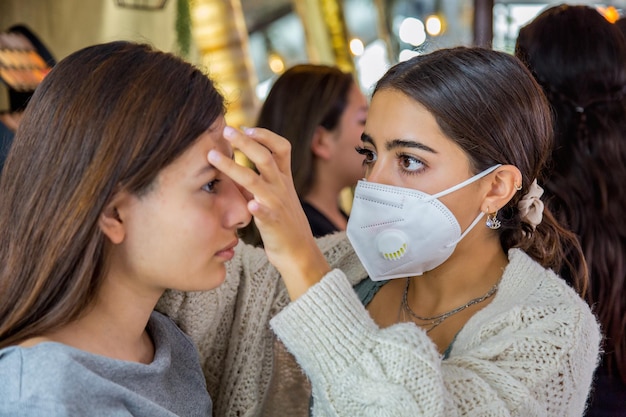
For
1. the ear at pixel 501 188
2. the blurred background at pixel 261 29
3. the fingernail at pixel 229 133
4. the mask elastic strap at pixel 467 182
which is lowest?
the blurred background at pixel 261 29

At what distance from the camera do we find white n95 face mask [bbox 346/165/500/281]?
176 cm

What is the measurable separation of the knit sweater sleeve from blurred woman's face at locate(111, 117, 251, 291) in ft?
0.62

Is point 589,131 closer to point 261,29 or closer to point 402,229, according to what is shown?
point 402,229

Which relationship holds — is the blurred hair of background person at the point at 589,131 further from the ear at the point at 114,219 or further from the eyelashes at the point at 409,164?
the ear at the point at 114,219

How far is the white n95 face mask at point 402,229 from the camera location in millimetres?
1756

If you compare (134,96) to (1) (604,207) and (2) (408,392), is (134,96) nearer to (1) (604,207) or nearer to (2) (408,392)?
(2) (408,392)

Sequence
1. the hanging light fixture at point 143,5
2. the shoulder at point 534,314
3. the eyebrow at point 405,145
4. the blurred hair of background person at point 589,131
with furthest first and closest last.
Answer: the hanging light fixture at point 143,5 → the blurred hair of background person at point 589,131 → the eyebrow at point 405,145 → the shoulder at point 534,314

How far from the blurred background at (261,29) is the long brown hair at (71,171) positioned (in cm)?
29

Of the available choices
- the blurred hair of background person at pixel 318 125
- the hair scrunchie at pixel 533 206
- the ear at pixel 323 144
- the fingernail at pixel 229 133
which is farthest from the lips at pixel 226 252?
the ear at pixel 323 144

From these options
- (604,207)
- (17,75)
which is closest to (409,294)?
(604,207)

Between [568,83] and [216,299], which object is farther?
[568,83]

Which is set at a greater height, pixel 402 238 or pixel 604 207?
pixel 402 238

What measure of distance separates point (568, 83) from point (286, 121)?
134 cm

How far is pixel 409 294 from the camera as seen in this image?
6.56 feet
